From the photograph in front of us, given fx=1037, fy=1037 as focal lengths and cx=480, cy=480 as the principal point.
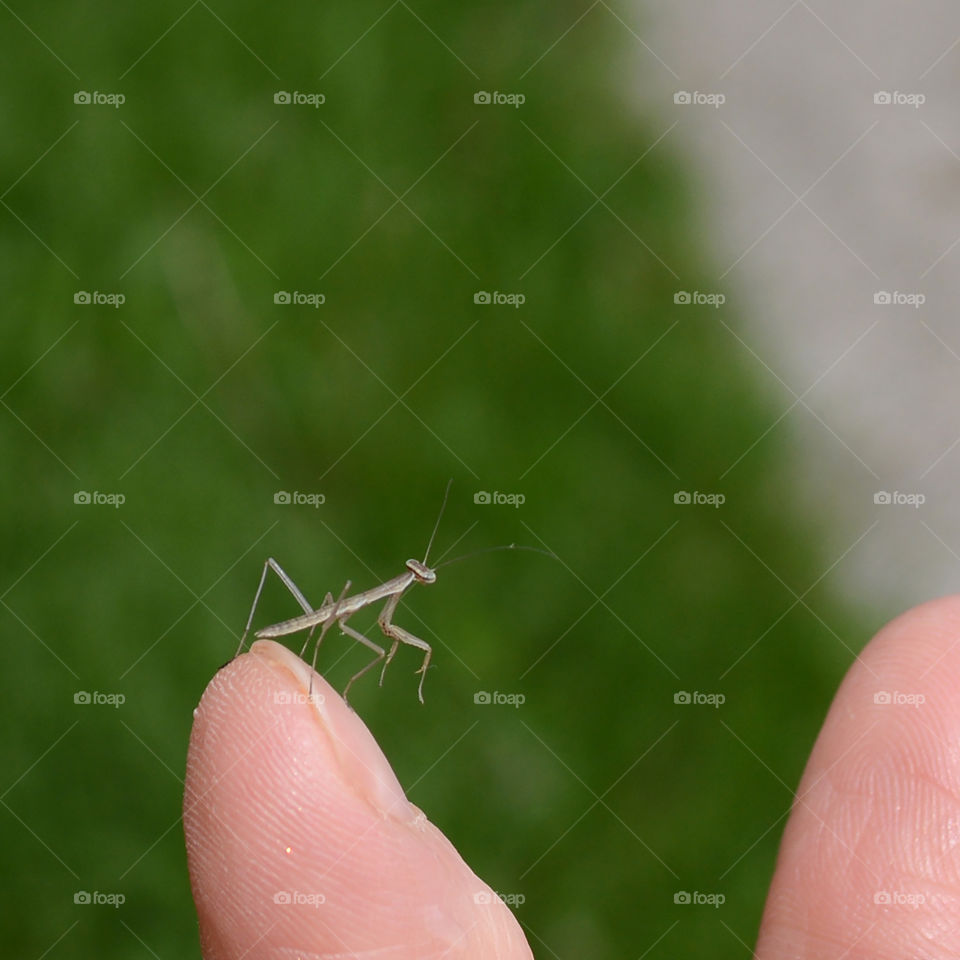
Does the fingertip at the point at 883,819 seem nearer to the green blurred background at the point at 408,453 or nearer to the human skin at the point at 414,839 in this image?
the human skin at the point at 414,839

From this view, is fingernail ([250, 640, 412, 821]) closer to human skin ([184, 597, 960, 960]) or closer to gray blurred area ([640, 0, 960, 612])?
human skin ([184, 597, 960, 960])

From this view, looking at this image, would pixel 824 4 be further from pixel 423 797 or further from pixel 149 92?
pixel 423 797

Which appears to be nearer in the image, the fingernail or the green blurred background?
the fingernail

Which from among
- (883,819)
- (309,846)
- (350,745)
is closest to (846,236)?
(883,819)

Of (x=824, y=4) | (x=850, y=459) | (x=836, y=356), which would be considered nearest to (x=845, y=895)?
(x=850, y=459)

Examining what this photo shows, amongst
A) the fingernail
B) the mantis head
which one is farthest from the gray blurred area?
the fingernail

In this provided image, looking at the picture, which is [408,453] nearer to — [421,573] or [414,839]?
[421,573]

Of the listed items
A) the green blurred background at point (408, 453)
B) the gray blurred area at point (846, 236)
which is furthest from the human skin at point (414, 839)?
the gray blurred area at point (846, 236)
